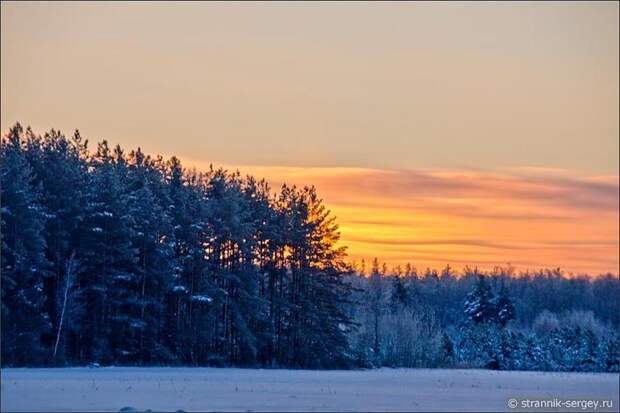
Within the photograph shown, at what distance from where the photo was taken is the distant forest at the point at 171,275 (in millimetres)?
77625

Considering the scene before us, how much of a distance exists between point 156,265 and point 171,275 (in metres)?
1.40

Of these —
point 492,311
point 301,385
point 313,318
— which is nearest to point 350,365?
point 313,318

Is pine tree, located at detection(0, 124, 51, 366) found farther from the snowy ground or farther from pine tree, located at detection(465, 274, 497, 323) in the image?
pine tree, located at detection(465, 274, 497, 323)

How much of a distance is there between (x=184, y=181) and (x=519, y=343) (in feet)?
135

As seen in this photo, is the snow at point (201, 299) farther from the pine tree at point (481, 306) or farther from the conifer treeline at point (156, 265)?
the pine tree at point (481, 306)

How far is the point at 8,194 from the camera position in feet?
251

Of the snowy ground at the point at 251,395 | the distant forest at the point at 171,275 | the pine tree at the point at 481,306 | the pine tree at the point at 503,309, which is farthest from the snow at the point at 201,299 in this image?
the pine tree at the point at 503,309

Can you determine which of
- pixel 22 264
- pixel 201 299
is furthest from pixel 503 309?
pixel 22 264

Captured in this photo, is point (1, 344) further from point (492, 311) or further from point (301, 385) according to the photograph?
point (492, 311)

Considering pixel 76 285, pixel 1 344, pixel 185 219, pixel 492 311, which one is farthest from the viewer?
pixel 492 311

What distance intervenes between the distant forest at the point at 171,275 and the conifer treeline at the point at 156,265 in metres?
0.12

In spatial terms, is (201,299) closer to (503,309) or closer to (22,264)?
(22,264)

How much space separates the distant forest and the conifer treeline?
0.38 feet

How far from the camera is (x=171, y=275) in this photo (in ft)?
288
